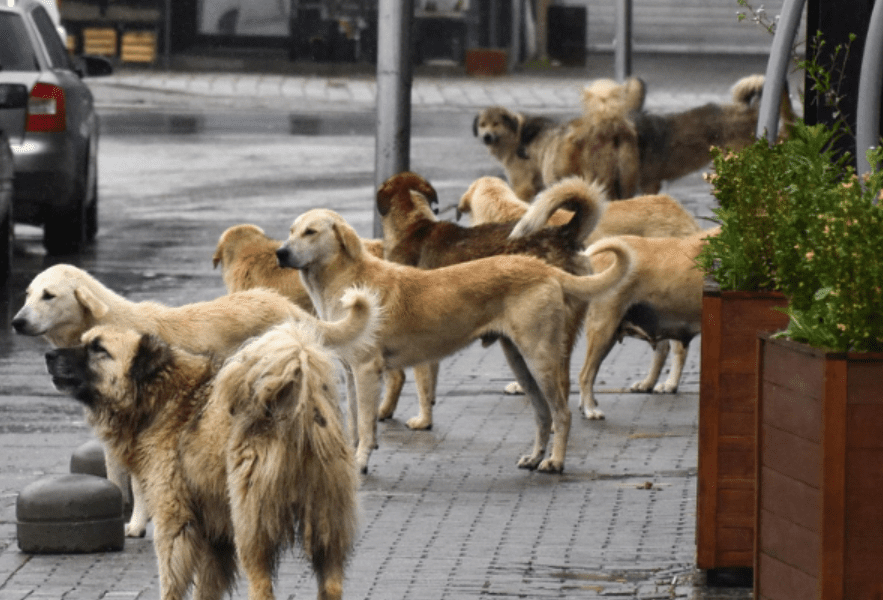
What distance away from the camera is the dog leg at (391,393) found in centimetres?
1079

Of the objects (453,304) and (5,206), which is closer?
(453,304)

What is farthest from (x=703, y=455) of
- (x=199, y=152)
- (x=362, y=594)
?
(x=199, y=152)

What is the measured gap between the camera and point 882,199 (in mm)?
4898

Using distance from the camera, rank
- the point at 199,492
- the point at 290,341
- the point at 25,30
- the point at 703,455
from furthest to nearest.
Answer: the point at 25,30
the point at 703,455
the point at 199,492
the point at 290,341

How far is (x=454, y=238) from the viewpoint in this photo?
10898mm

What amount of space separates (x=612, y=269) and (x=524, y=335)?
0.61 m

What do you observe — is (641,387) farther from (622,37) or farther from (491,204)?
(622,37)

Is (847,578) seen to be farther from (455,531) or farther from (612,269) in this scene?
(612,269)

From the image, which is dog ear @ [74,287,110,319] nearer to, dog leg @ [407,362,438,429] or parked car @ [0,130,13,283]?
dog leg @ [407,362,438,429]

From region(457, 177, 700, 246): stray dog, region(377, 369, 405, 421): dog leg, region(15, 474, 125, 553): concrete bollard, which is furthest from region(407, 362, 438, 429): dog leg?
region(15, 474, 125, 553): concrete bollard

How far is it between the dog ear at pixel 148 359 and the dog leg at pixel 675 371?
5731 mm

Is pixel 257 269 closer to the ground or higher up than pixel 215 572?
higher up

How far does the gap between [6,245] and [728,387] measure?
403 inches

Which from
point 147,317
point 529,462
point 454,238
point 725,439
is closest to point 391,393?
point 454,238
